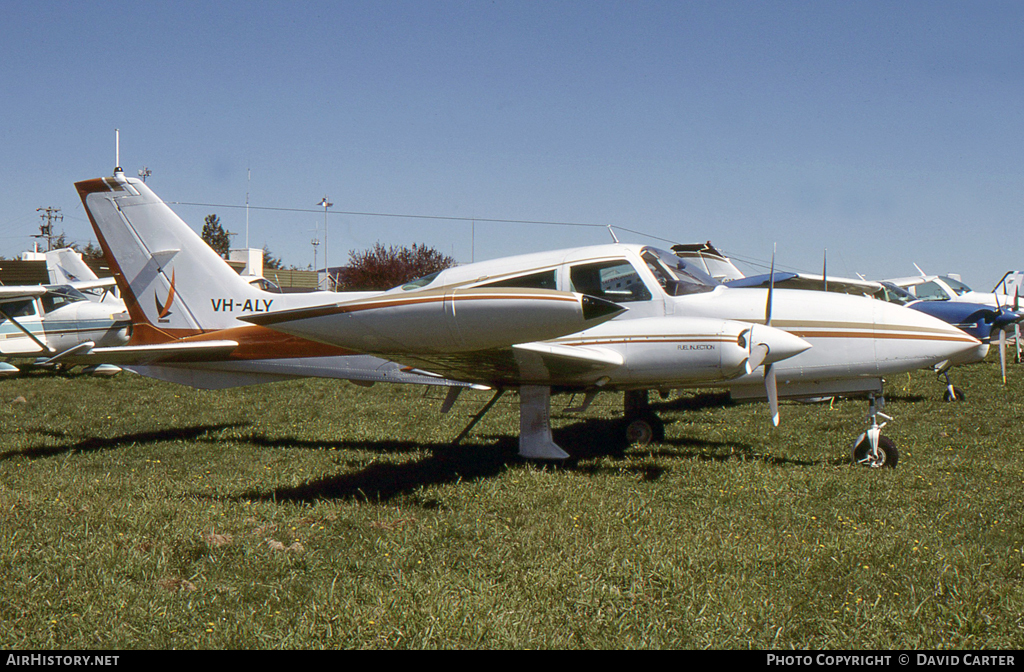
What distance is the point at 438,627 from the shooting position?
3.31 m

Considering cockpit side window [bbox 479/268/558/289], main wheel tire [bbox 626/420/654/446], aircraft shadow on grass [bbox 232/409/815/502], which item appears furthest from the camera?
main wheel tire [bbox 626/420/654/446]

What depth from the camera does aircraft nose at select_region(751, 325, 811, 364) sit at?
651 cm

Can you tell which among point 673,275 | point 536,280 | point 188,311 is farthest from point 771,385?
point 188,311

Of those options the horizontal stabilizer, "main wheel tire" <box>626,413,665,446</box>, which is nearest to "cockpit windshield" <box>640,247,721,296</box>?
"main wheel tire" <box>626,413,665,446</box>

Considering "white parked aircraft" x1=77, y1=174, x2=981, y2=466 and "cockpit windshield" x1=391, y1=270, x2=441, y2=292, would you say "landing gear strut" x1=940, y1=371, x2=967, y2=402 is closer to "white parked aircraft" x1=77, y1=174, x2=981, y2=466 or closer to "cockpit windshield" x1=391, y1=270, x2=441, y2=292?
"white parked aircraft" x1=77, y1=174, x2=981, y2=466

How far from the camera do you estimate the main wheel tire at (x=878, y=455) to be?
6824 mm

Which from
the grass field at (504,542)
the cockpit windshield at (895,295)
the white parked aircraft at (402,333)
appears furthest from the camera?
the cockpit windshield at (895,295)

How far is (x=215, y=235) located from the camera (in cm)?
8294

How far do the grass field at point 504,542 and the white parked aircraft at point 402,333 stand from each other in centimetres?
90

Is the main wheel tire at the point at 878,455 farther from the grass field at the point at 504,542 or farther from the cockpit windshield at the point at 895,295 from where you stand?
the cockpit windshield at the point at 895,295

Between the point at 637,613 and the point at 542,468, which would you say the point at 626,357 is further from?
the point at 637,613

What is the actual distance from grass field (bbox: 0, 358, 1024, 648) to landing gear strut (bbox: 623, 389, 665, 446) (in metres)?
0.21

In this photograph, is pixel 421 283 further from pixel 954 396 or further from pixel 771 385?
pixel 954 396

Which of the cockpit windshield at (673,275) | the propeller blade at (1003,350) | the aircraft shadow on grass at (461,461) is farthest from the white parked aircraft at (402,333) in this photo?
the propeller blade at (1003,350)
